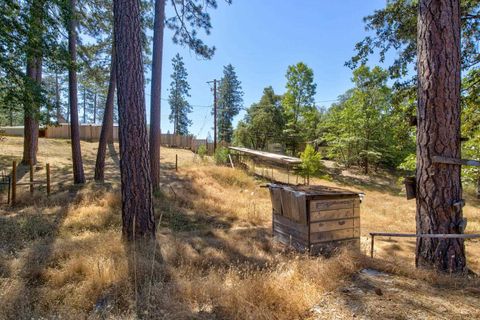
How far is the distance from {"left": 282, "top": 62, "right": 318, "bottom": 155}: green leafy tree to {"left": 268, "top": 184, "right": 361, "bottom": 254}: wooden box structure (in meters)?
21.2

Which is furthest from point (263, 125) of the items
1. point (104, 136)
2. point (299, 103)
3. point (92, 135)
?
point (104, 136)

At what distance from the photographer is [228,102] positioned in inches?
1451

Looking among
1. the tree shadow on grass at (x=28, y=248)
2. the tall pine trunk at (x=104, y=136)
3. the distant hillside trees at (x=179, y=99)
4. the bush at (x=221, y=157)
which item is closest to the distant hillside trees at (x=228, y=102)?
the distant hillside trees at (x=179, y=99)

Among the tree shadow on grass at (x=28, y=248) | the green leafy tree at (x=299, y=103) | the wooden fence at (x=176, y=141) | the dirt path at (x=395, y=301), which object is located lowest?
the tree shadow on grass at (x=28, y=248)

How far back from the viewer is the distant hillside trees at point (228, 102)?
35.3 meters

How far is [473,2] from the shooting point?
5.52 meters

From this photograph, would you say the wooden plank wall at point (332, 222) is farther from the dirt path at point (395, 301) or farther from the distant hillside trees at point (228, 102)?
the distant hillside trees at point (228, 102)

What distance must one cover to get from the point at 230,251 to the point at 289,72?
953 inches

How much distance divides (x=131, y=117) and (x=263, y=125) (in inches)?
920

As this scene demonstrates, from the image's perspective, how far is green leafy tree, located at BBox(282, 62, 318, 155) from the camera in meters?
25.8

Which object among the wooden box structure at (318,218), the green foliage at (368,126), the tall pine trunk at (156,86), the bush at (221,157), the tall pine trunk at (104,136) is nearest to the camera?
the wooden box structure at (318,218)

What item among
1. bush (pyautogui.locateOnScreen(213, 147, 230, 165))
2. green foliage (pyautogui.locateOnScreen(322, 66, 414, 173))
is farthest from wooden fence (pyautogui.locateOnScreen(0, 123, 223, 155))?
green foliage (pyautogui.locateOnScreen(322, 66, 414, 173))

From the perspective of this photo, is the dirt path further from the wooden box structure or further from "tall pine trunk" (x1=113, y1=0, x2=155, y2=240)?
"tall pine trunk" (x1=113, y1=0, x2=155, y2=240)

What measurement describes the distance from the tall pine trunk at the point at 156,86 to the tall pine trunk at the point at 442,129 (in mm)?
7843
